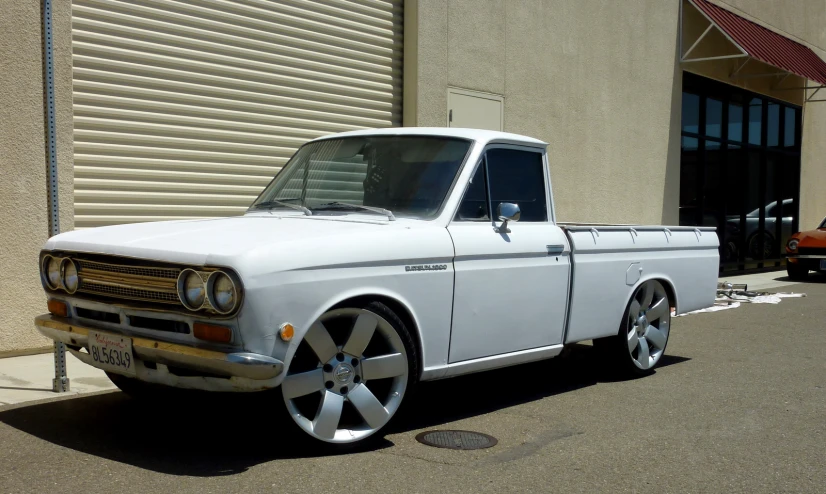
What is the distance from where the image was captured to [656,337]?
7516 mm

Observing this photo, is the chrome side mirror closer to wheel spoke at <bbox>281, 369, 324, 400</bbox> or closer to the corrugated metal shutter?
wheel spoke at <bbox>281, 369, 324, 400</bbox>

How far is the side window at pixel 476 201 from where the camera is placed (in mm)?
5750

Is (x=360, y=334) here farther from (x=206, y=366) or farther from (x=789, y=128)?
(x=789, y=128)

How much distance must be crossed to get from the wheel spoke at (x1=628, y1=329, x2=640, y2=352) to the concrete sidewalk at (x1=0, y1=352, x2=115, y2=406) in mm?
3856

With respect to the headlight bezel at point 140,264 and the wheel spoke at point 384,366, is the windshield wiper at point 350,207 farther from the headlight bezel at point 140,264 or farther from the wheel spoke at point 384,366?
the headlight bezel at point 140,264

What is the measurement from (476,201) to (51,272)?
2.58 m

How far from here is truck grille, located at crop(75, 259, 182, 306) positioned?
4581mm

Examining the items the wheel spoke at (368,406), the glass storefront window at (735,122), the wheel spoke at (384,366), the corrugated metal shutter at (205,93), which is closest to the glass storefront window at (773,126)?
the glass storefront window at (735,122)

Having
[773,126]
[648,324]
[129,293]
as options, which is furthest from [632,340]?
[773,126]

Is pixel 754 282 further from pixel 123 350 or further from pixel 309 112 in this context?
pixel 123 350

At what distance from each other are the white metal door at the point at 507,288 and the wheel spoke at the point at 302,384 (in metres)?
0.97

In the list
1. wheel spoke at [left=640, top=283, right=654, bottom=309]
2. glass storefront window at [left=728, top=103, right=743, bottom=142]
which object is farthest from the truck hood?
glass storefront window at [left=728, top=103, right=743, bottom=142]

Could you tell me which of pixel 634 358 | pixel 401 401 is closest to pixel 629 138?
pixel 634 358

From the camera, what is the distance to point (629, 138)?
1627 cm
